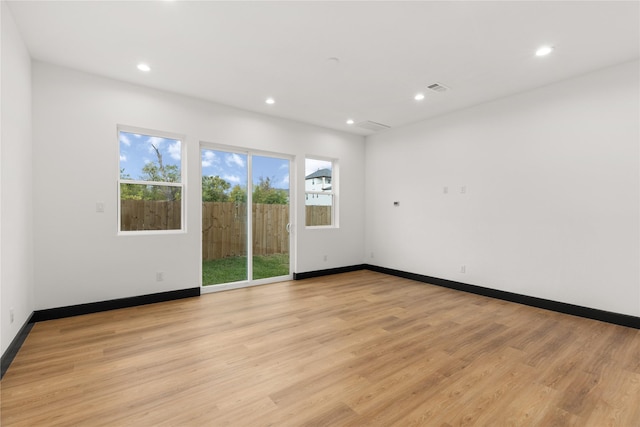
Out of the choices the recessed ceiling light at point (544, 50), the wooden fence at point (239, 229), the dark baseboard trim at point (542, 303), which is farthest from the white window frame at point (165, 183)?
the recessed ceiling light at point (544, 50)

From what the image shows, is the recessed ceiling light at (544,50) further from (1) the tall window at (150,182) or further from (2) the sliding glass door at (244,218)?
(1) the tall window at (150,182)

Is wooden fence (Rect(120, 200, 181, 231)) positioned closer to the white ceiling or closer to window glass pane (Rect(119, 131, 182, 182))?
window glass pane (Rect(119, 131, 182, 182))

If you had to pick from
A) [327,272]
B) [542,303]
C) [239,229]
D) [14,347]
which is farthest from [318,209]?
[14,347]

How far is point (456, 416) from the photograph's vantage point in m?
1.87

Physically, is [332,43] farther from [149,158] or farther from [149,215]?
[149,215]

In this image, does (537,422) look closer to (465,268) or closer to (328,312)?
(328,312)

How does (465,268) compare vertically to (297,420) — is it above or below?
above

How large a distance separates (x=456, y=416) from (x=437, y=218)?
12.5ft

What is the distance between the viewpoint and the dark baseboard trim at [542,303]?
3.40 metres

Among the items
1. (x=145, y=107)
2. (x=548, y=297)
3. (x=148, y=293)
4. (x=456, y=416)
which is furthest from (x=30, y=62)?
(x=548, y=297)

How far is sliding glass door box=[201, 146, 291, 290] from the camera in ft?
15.6

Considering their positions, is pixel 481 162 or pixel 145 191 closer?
pixel 145 191

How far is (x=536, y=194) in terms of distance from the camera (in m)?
4.09

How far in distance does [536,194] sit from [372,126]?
3.02m
